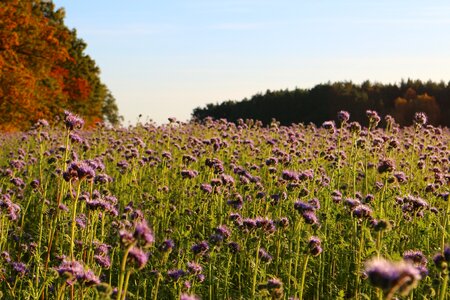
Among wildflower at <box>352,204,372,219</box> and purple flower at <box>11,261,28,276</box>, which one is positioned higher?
wildflower at <box>352,204,372,219</box>

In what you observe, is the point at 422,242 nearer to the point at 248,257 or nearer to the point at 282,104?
the point at 248,257

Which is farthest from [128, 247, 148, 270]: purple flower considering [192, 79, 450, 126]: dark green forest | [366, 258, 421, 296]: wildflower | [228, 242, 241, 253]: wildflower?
[192, 79, 450, 126]: dark green forest

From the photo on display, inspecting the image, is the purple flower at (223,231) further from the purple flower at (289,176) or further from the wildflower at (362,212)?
the wildflower at (362,212)

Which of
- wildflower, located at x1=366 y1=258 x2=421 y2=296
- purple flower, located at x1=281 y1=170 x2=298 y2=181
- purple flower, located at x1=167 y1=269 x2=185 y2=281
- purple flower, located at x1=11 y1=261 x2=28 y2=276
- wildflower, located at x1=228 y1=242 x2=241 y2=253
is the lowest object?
purple flower, located at x1=11 y1=261 x2=28 y2=276

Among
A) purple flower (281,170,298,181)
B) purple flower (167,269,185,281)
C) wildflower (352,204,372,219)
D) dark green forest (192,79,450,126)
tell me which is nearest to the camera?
purple flower (167,269,185,281)

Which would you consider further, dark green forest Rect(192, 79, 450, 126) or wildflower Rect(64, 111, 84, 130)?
dark green forest Rect(192, 79, 450, 126)

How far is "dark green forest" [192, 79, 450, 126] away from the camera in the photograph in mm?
39062

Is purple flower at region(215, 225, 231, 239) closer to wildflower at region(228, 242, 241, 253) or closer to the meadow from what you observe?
the meadow

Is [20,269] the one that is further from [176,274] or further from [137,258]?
[137,258]

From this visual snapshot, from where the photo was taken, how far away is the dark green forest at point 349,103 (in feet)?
128

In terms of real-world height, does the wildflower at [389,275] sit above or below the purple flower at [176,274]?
above

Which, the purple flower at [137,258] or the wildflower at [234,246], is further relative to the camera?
the wildflower at [234,246]

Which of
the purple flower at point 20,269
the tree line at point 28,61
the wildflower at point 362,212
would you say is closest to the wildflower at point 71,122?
the purple flower at point 20,269

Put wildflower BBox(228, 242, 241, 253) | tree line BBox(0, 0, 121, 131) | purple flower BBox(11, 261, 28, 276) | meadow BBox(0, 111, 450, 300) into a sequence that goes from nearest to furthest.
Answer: meadow BBox(0, 111, 450, 300) → purple flower BBox(11, 261, 28, 276) → wildflower BBox(228, 242, 241, 253) → tree line BBox(0, 0, 121, 131)
